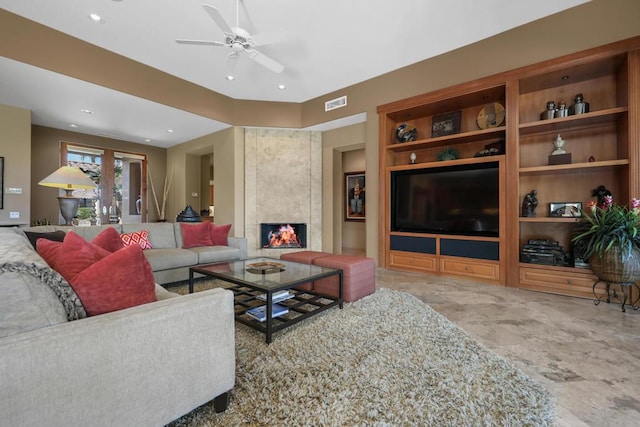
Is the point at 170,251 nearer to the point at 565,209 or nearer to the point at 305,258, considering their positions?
the point at 305,258

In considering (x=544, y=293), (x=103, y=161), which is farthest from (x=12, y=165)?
(x=544, y=293)

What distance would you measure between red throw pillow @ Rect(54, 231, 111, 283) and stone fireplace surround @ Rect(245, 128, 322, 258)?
442cm

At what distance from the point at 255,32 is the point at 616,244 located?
15.2 ft

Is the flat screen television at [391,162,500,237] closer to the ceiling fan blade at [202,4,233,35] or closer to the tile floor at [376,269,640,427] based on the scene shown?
the tile floor at [376,269,640,427]

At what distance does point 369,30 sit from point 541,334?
365 centimetres

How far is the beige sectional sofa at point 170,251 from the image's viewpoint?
10.6 feet

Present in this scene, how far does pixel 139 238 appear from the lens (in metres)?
3.61

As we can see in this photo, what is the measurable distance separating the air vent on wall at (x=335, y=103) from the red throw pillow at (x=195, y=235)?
309 cm

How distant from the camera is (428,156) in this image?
453 centimetres

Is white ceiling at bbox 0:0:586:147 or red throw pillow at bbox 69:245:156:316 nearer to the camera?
red throw pillow at bbox 69:245:156:316

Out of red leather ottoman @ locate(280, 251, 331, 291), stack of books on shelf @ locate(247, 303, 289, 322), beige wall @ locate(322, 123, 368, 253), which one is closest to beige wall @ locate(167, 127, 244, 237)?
beige wall @ locate(322, 123, 368, 253)

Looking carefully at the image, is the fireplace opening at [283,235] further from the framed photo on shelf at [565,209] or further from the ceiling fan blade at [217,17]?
the framed photo on shelf at [565,209]

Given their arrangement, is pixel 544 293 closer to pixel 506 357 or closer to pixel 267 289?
pixel 506 357

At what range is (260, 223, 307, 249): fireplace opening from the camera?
5832 millimetres
